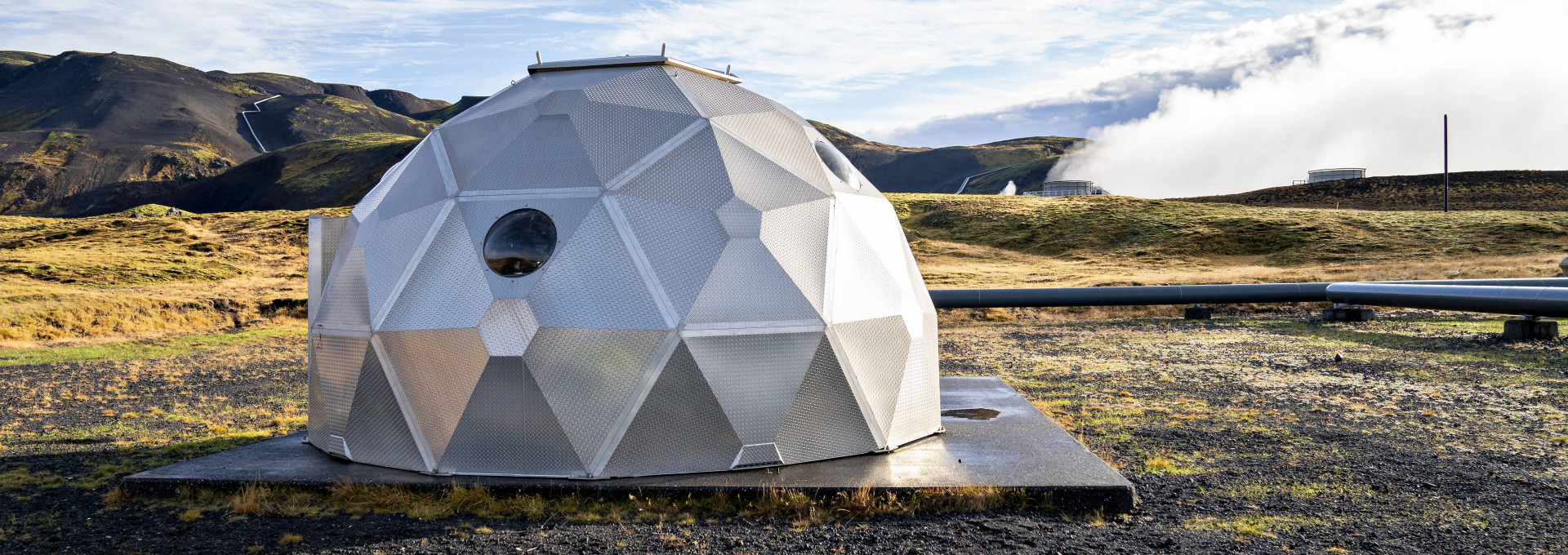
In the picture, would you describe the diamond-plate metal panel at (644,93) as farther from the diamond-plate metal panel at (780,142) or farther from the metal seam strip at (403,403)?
the metal seam strip at (403,403)

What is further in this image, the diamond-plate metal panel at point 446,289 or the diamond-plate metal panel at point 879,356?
the diamond-plate metal panel at point 879,356

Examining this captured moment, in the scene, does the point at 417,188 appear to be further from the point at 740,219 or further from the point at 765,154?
the point at 765,154

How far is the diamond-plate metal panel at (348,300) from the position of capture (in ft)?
27.1

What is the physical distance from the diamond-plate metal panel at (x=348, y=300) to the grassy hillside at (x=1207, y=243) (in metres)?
29.6

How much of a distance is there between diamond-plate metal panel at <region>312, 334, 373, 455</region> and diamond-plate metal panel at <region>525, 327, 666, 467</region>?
1990mm

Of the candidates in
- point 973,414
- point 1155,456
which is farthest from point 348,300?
point 1155,456

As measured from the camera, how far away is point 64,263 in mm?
39156

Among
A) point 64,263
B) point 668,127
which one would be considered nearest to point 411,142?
point 64,263

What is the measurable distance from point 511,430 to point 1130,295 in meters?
22.2

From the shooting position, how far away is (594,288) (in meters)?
7.51

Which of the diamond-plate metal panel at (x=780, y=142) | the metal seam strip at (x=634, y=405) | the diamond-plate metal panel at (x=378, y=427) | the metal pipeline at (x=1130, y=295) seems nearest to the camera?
the metal seam strip at (x=634, y=405)

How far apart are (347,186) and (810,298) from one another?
136 metres

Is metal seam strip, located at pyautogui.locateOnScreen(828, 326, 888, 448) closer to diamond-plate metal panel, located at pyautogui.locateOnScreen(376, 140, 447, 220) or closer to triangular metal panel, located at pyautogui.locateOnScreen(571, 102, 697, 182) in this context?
triangular metal panel, located at pyautogui.locateOnScreen(571, 102, 697, 182)

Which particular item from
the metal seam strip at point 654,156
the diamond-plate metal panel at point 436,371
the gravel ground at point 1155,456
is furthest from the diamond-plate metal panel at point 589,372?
the metal seam strip at point 654,156
